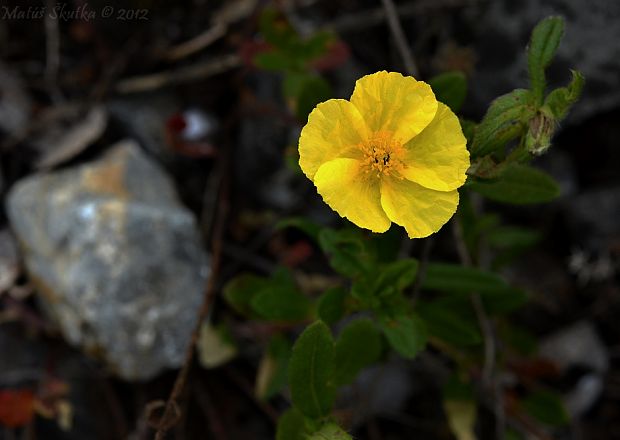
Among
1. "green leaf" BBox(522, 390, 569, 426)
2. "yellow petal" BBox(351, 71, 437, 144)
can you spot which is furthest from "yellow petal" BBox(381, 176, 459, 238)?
→ "green leaf" BBox(522, 390, 569, 426)

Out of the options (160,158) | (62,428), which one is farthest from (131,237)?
(62,428)

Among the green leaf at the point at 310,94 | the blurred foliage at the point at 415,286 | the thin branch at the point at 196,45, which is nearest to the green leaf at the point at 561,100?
the blurred foliage at the point at 415,286

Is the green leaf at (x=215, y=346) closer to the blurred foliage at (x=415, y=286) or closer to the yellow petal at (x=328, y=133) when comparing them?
the blurred foliage at (x=415, y=286)

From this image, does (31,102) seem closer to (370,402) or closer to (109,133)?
(109,133)

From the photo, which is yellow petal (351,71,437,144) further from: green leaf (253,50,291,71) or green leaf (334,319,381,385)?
green leaf (253,50,291,71)

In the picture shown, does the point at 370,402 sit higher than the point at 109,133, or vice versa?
the point at 109,133

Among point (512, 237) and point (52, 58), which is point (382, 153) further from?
point (52, 58)
